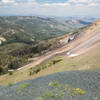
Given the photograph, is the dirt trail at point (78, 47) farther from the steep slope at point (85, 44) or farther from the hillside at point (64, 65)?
the hillside at point (64, 65)

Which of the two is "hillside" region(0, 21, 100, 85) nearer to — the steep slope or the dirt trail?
the steep slope

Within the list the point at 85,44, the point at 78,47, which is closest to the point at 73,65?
the point at 78,47

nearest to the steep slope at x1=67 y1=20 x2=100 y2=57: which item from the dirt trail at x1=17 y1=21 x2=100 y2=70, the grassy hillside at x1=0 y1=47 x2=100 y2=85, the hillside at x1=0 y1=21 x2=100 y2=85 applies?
the dirt trail at x1=17 y1=21 x2=100 y2=70

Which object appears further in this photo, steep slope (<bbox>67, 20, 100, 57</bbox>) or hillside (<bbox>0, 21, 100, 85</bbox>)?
steep slope (<bbox>67, 20, 100, 57</bbox>)

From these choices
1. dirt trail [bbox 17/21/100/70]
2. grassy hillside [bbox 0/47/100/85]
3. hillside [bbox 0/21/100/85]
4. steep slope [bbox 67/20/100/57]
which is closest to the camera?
grassy hillside [bbox 0/47/100/85]

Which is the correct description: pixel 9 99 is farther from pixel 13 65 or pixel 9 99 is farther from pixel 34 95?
pixel 13 65

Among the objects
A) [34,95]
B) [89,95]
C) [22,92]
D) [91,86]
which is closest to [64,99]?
[89,95]

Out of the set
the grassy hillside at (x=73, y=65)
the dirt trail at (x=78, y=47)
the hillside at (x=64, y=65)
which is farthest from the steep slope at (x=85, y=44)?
the grassy hillside at (x=73, y=65)

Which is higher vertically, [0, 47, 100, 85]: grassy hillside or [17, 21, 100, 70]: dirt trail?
[0, 47, 100, 85]: grassy hillside

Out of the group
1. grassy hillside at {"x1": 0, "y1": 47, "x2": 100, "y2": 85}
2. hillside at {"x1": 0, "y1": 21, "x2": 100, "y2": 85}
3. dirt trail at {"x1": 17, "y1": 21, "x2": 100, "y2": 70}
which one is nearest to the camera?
grassy hillside at {"x1": 0, "y1": 47, "x2": 100, "y2": 85}

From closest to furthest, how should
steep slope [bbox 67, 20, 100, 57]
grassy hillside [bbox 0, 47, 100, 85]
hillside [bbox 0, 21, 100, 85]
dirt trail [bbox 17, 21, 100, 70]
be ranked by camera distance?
grassy hillside [bbox 0, 47, 100, 85]
hillside [bbox 0, 21, 100, 85]
steep slope [bbox 67, 20, 100, 57]
dirt trail [bbox 17, 21, 100, 70]

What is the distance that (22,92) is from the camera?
14.9 metres

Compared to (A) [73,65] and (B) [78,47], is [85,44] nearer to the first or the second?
A: (B) [78,47]

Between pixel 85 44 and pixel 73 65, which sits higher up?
pixel 73 65
